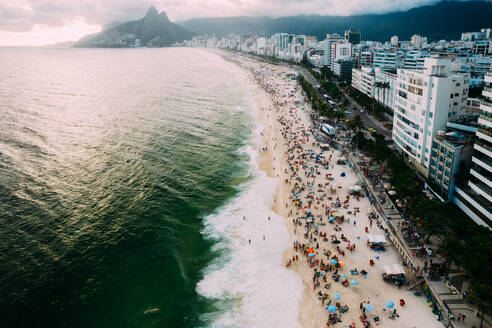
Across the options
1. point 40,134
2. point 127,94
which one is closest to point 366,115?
point 40,134

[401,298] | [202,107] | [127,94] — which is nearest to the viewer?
[401,298]

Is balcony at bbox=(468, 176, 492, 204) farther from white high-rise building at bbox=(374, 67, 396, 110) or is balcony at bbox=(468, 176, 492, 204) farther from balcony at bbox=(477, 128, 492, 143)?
white high-rise building at bbox=(374, 67, 396, 110)

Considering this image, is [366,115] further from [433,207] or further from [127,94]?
[127,94]

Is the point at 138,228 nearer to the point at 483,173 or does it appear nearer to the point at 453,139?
the point at 483,173

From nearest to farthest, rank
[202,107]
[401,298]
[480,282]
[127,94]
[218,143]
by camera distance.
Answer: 1. [480,282]
2. [401,298]
3. [218,143]
4. [202,107]
5. [127,94]

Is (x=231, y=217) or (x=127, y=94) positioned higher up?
(x=127, y=94)

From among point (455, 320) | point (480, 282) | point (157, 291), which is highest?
point (480, 282)
